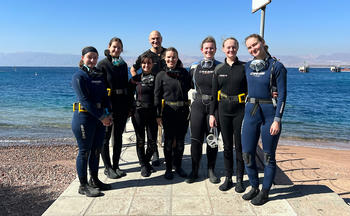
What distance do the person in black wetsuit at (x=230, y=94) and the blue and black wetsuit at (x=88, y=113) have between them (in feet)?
5.50

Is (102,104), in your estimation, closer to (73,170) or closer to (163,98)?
(163,98)

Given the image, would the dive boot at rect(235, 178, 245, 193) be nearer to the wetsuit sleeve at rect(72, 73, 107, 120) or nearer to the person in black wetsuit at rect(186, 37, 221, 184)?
the person in black wetsuit at rect(186, 37, 221, 184)

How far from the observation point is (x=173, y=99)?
4469 mm

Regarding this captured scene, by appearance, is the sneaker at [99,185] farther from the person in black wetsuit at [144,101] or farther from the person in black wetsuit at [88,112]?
the person in black wetsuit at [144,101]

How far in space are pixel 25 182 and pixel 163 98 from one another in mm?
4722

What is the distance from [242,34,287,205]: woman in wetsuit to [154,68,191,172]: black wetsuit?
3.72 ft

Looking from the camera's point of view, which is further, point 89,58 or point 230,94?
point 230,94

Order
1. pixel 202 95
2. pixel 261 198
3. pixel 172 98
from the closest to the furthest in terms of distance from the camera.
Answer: pixel 261 198
pixel 202 95
pixel 172 98

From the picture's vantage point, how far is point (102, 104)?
399cm

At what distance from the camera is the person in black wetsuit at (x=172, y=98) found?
175 inches

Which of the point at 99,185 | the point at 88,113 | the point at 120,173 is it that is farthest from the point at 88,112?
the point at 120,173

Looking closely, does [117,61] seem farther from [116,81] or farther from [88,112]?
[88,112]

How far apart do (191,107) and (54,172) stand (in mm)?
5150

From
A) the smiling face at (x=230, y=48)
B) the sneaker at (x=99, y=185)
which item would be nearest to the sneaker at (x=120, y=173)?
the sneaker at (x=99, y=185)
